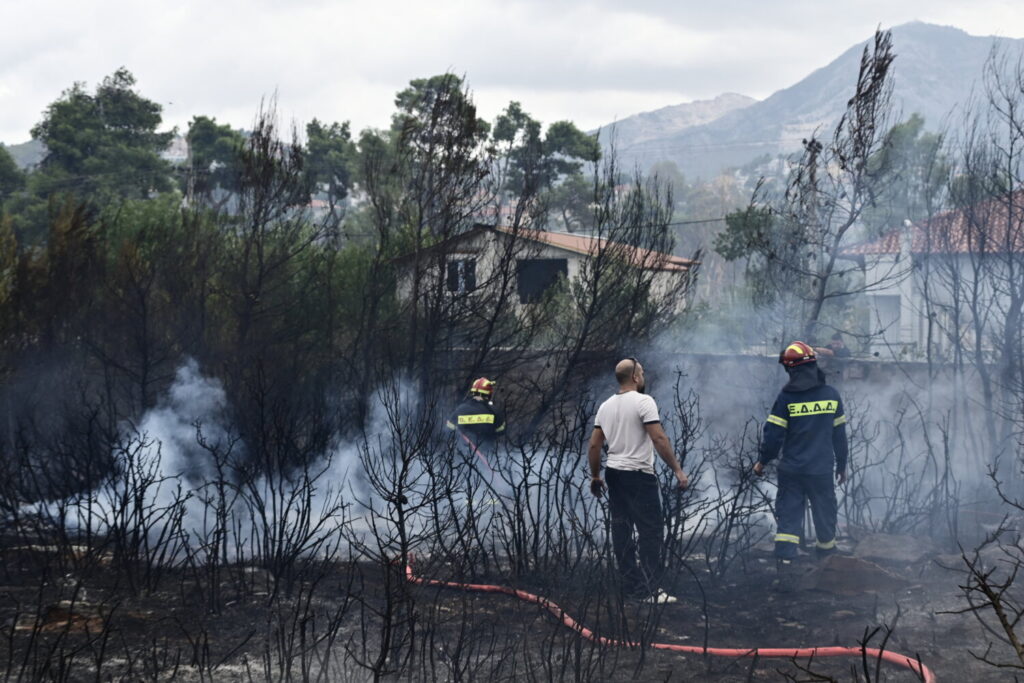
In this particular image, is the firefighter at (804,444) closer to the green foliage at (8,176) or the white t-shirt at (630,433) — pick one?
the white t-shirt at (630,433)

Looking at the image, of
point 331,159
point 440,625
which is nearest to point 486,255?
point 440,625

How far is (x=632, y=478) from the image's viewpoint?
23.1 ft

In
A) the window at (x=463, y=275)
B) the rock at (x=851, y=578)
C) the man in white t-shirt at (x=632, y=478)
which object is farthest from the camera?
the window at (x=463, y=275)

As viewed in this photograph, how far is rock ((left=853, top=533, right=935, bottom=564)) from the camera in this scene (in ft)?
26.3

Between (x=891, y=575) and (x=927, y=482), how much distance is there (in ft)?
23.5

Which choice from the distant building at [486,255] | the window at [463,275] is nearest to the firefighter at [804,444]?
the distant building at [486,255]

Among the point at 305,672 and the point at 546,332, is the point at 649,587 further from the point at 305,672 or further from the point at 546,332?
the point at 546,332

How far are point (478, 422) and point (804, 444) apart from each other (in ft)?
9.82

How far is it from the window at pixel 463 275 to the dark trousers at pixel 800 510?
21.6 feet

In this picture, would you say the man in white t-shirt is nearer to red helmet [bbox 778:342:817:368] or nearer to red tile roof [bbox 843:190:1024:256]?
red helmet [bbox 778:342:817:368]

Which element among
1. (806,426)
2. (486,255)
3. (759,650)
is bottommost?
(759,650)

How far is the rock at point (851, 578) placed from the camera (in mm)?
7219

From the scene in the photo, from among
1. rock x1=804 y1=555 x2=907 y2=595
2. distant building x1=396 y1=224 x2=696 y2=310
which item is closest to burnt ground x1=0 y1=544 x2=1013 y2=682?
rock x1=804 y1=555 x2=907 y2=595

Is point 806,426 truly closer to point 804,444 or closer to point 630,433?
point 804,444
